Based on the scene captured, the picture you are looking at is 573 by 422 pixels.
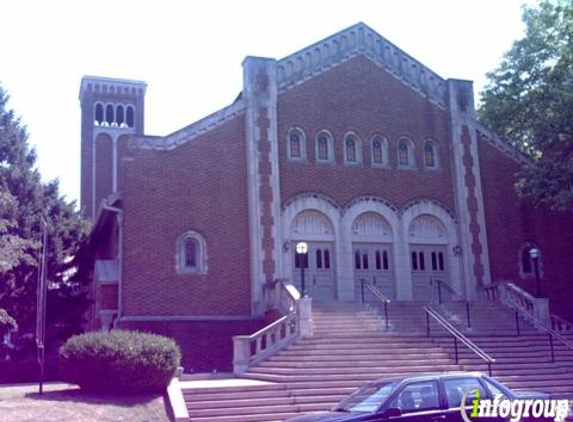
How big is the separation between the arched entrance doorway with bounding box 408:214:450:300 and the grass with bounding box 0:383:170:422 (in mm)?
13527

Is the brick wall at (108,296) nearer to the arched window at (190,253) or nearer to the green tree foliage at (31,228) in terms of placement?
the arched window at (190,253)

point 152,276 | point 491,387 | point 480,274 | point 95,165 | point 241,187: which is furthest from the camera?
point 95,165

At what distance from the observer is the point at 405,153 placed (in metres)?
28.0

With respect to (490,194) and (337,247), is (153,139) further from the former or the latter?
(490,194)

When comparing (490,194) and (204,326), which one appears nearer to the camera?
(204,326)

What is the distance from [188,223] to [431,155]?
10.6 m

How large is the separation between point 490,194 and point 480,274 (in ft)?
11.2

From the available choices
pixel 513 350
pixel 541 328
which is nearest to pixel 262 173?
pixel 513 350

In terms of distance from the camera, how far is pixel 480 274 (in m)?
27.0

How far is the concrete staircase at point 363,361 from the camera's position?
52.4 ft

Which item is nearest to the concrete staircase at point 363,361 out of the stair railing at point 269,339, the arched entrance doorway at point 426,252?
the stair railing at point 269,339

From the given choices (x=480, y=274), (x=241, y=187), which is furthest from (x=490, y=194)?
(x=241, y=187)

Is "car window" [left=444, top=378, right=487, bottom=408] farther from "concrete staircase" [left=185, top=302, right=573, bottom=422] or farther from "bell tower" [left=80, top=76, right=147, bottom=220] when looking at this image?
"bell tower" [left=80, top=76, right=147, bottom=220]

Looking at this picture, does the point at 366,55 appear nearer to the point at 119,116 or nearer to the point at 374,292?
the point at 374,292
